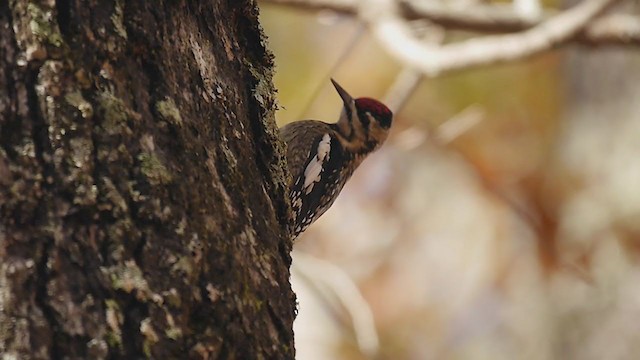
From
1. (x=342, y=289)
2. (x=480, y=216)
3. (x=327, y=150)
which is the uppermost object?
(x=480, y=216)

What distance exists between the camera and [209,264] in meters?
1.61

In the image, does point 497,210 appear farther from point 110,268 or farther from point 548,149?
point 110,268

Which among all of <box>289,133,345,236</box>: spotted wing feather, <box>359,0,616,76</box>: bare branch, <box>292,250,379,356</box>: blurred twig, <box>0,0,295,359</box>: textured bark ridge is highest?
<box>359,0,616,76</box>: bare branch

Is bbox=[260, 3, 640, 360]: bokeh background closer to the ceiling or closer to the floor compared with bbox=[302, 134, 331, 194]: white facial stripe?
closer to the ceiling

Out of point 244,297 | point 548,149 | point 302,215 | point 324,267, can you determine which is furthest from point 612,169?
point 244,297

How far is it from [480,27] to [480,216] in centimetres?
383

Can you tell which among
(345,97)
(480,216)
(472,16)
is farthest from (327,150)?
(480,216)

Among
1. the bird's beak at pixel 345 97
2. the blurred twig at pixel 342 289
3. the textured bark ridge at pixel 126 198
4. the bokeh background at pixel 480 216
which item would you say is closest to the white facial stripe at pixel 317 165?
the bird's beak at pixel 345 97

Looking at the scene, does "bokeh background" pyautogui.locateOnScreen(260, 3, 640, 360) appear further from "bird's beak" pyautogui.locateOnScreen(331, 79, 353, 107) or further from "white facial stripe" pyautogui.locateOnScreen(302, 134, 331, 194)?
"white facial stripe" pyautogui.locateOnScreen(302, 134, 331, 194)

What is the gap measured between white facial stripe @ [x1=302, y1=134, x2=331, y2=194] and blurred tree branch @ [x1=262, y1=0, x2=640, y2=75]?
45.9 inches

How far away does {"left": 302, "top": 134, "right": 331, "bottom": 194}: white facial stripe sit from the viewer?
404 centimetres

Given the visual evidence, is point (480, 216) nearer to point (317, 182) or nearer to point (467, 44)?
point (467, 44)

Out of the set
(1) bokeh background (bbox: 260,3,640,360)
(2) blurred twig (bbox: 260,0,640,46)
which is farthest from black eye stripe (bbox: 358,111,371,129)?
(1) bokeh background (bbox: 260,3,640,360)

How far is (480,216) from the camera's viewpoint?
29.8 feet
